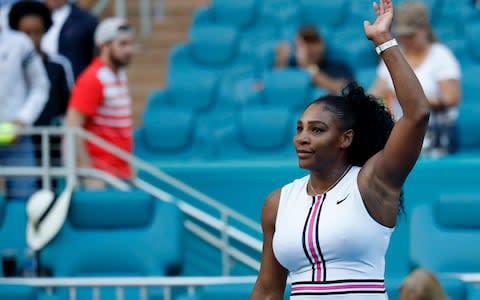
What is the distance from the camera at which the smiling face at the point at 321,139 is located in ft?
12.3

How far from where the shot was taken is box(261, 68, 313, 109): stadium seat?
27.7 feet

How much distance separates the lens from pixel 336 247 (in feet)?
11.9

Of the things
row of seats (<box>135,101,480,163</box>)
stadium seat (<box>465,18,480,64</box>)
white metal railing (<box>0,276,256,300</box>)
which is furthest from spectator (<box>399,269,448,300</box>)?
stadium seat (<box>465,18,480,64</box>)

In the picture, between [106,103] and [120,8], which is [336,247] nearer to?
[106,103]

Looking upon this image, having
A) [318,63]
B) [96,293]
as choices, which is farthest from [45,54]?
[96,293]

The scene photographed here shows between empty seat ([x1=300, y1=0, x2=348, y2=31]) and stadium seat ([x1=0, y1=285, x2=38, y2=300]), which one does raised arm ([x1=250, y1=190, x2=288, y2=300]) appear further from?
empty seat ([x1=300, y1=0, x2=348, y2=31])

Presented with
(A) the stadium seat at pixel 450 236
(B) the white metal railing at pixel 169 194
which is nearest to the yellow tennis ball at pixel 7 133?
(B) the white metal railing at pixel 169 194

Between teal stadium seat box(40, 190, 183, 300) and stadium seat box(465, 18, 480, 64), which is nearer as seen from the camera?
teal stadium seat box(40, 190, 183, 300)

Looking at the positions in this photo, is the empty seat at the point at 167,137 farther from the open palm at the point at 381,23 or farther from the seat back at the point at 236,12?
the open palm at the point at 381,23

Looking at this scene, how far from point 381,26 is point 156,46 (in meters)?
7.18

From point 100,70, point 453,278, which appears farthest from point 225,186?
point 453,278

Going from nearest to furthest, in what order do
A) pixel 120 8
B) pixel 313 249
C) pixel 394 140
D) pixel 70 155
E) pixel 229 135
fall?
pixel 394 140
pixel 313 249
pixel 70 155
pixel 229 135
pixel 120 8

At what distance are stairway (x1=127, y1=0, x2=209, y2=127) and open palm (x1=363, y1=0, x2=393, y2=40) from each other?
6239mm

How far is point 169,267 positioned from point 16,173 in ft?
4.03
